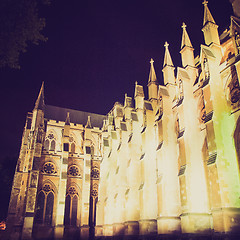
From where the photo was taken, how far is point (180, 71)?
60.9 feet

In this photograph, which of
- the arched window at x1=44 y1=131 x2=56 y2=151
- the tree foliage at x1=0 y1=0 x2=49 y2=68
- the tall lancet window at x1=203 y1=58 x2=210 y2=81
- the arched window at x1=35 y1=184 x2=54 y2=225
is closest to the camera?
the tree foliage at x1=0 y1=0 x2=49 y2=68

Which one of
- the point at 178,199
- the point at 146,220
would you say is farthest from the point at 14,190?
the point at 178,199

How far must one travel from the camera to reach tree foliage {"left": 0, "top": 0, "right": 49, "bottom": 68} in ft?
33.0

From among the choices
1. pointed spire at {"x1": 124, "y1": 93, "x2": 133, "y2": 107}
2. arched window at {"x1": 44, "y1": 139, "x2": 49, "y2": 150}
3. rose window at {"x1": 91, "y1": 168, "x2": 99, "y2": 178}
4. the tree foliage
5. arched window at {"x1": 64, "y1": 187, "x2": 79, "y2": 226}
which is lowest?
arched window at {"x1": 64, "y1": 187, "x2": 79, "y2": 226}

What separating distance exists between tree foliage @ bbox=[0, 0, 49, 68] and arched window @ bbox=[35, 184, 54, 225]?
69.2ft

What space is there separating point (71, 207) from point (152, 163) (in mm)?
13304

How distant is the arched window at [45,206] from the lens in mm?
27062

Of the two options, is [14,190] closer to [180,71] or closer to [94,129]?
[94,129]

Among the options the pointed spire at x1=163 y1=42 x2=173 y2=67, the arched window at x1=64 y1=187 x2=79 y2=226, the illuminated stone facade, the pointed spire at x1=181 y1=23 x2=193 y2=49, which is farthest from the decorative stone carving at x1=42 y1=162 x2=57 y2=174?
the pointed spire at x1=181 y1=23 x2=193 y2=49

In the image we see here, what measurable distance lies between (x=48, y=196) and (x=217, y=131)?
70.7 feet

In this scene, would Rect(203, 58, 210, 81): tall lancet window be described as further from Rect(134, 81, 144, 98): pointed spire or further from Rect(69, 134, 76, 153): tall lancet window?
Rect(69, 134, 76, 153): tall lancet window

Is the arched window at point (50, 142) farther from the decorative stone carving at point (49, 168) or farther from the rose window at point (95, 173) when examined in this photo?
the rose window at point (95, 173)

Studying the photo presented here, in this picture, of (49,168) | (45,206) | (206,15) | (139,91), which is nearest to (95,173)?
(49,168)

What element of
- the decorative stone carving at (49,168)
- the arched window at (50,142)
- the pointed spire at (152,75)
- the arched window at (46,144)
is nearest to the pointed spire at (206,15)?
the pointed spire at (152,75)
